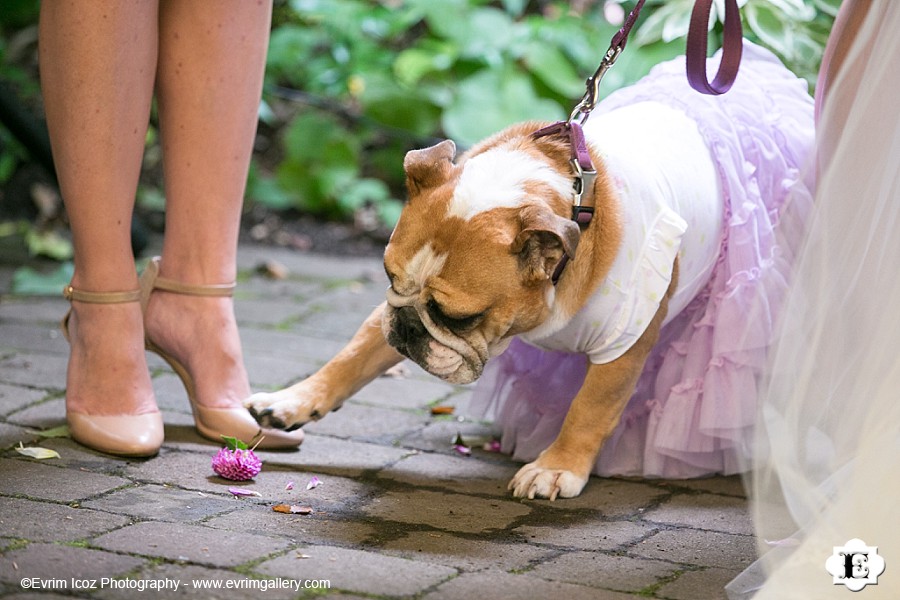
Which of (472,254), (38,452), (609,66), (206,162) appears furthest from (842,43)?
(38,452)

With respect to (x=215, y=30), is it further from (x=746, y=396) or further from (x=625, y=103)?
(x=746, y=396)

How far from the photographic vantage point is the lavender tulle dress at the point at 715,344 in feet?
7.22

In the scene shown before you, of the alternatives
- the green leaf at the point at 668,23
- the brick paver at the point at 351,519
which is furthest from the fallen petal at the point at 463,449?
the green leaf at the point at 668,23

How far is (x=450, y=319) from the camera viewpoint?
188cm

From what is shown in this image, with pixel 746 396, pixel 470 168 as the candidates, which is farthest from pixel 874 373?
pixel 470 168

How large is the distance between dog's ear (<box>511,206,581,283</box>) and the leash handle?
47 cm

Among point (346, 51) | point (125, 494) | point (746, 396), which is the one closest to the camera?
point (125, 494)

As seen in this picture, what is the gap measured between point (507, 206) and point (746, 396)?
67cm

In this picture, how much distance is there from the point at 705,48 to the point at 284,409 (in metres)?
1.04

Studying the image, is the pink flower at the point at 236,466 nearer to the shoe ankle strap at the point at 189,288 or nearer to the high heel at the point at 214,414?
the high heel at the point at 214,414

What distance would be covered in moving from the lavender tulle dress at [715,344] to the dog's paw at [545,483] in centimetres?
17

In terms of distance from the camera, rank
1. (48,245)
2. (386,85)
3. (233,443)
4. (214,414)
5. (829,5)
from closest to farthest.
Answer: (233,443)
(214,414)
(829,5)
(48,245)
(386,85)

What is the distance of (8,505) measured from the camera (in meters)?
1.75

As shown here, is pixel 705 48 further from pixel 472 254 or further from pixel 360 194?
pixel 360 194
